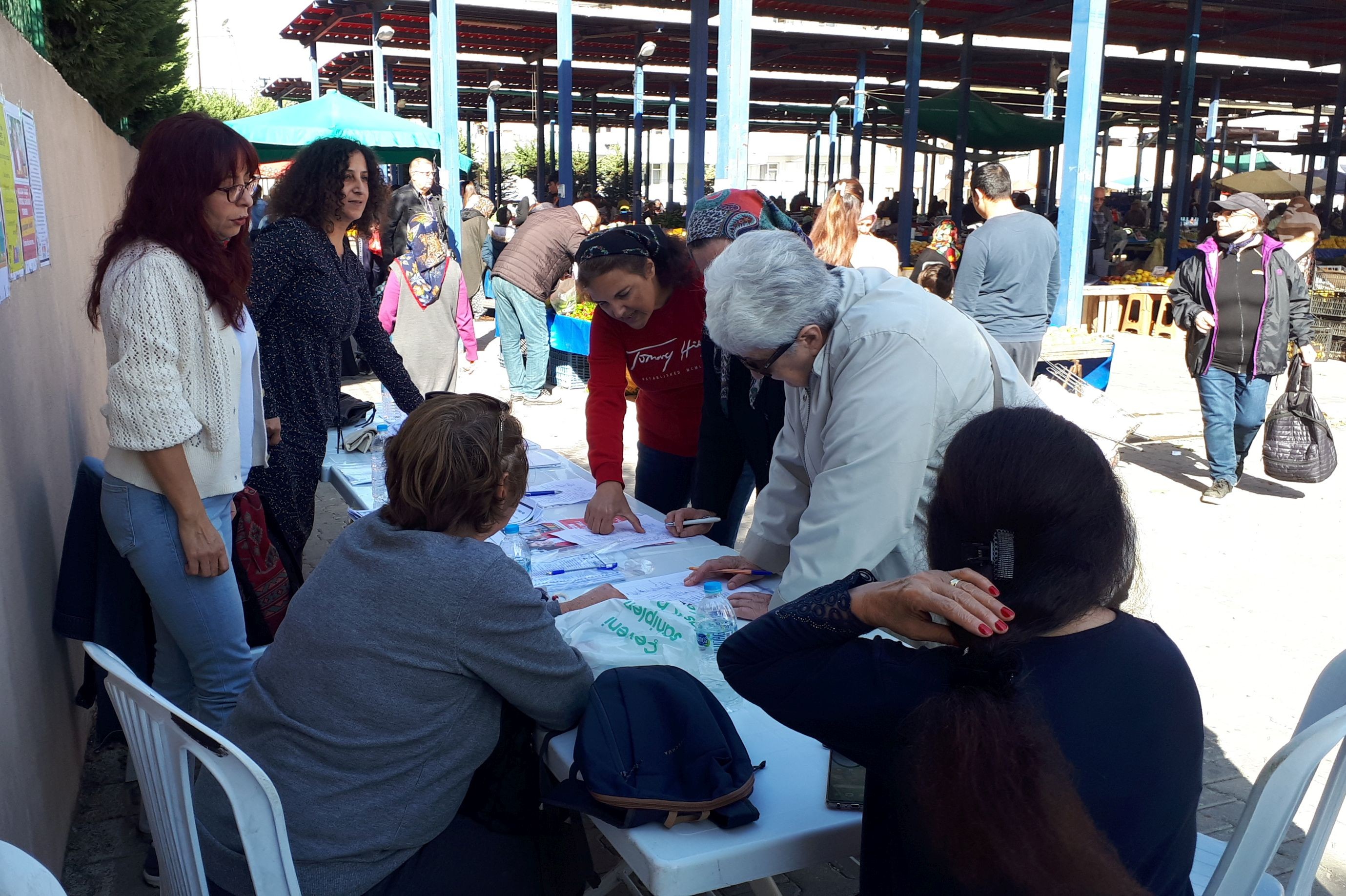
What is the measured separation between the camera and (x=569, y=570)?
8.63ft

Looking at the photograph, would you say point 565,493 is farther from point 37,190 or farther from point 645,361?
point 37,190

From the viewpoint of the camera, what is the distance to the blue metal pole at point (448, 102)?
430 inches

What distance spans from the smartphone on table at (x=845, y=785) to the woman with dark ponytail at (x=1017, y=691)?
0.47ft

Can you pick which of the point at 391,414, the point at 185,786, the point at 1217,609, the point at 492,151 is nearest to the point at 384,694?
the point at 185,786

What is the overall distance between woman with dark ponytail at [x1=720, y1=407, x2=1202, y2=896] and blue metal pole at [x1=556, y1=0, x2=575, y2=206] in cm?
954

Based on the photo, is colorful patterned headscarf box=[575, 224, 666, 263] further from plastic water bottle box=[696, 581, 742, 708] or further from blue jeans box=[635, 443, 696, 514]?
plastic water bottle box=[696, 581, 742, 708]

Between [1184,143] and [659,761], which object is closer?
[659,761]

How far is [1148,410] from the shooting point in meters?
8.19

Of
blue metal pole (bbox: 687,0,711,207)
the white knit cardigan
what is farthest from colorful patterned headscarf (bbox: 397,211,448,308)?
the white knit cardigan

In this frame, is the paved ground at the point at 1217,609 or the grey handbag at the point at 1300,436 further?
the grey handbag at the point at 1300,436

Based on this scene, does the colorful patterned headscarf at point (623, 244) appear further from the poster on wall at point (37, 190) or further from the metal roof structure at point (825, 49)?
the metal roof structure at point (825, 49)

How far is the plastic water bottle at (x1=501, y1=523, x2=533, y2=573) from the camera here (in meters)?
2.62

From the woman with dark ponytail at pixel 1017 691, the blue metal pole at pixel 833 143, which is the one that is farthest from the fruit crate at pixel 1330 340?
the blue metal pole at pixel 833 143

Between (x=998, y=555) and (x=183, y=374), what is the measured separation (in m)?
1.75
